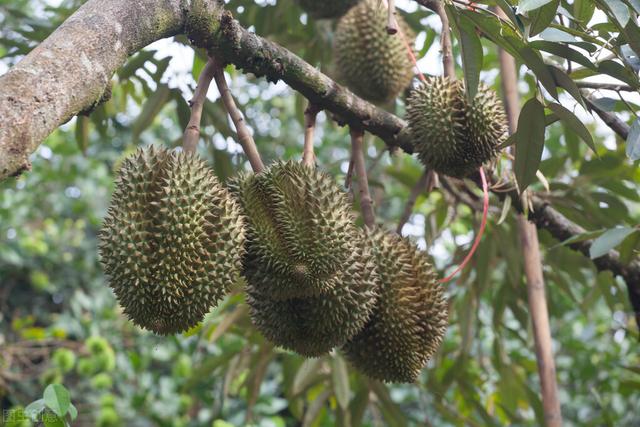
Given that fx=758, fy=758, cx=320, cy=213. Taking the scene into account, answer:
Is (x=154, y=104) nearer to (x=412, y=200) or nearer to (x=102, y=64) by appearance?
(x=412, y=200)

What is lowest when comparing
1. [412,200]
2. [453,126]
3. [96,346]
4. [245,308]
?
[96,346]

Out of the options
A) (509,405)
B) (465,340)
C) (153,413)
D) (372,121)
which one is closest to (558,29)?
(372,121)

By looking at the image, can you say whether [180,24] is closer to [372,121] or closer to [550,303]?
[372,121]

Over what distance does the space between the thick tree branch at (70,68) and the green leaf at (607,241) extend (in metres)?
0.78

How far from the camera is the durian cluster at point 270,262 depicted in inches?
45.2

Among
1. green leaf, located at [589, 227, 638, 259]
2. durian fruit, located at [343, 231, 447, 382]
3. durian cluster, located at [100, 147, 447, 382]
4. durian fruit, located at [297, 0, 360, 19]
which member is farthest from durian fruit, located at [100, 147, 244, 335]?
durian fruit, located at [297, 0, 360, 19]

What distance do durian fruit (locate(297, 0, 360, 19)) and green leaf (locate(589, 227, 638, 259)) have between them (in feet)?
3.91

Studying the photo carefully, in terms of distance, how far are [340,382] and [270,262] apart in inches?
38.7

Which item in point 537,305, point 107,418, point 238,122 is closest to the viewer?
point 238,122

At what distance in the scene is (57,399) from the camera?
1057 mm

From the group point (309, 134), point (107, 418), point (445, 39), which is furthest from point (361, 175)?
point (107, 418)

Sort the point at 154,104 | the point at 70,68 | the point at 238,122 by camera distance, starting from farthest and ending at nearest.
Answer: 1. the point at 154,104
2. the point at 238,122
3. the point at 70,68

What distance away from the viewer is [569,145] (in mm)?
2387

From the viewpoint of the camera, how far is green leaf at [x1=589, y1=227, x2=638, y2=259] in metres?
1.28
